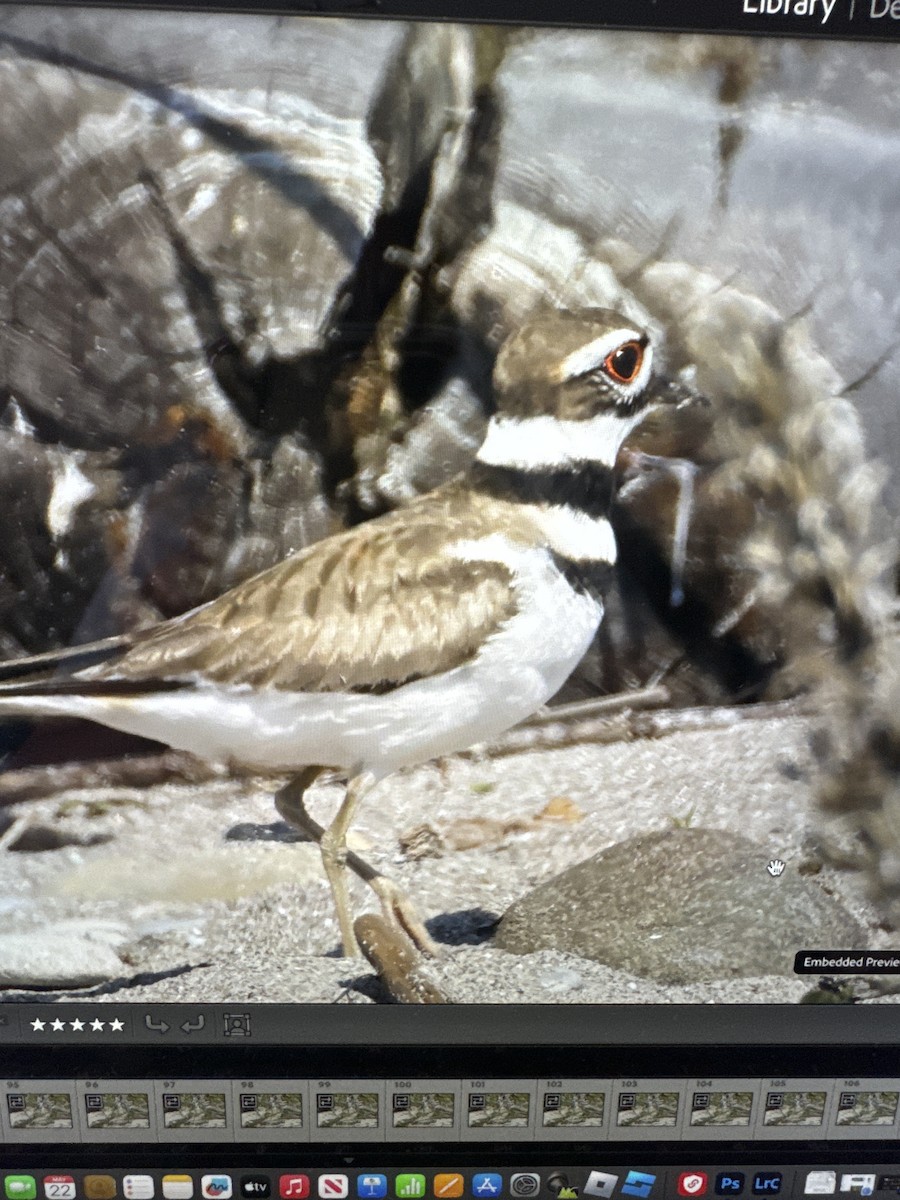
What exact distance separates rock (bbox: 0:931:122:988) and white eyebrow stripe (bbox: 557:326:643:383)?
0.79m

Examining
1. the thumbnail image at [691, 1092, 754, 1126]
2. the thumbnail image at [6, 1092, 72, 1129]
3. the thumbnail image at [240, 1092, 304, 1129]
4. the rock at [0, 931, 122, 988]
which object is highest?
the rock at [0, 931, 122, 988]

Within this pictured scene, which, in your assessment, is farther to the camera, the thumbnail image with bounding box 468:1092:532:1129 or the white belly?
the thumbnail image with bounding box 468:1092:532:1129

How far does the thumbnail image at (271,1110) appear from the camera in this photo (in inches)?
38.1

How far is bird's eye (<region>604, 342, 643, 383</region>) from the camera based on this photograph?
0.85 meters

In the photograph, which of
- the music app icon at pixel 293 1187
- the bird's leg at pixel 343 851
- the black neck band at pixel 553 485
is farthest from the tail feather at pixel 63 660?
the music app icon at pixel 293 1187

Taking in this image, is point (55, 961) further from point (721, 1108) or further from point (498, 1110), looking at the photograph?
point (721, 1108)

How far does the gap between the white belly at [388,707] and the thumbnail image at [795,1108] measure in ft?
1.83

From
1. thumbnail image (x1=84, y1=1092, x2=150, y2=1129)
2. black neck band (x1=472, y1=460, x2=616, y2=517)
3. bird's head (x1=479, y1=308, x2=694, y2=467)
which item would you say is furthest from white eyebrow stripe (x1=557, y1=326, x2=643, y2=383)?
thumbnail image (x1=84, y1=1092, x2=150, y2=1129)

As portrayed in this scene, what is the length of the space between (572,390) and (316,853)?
56 centimetres

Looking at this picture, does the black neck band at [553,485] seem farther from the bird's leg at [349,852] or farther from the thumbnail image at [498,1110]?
the thumbnail image at [498,1110]

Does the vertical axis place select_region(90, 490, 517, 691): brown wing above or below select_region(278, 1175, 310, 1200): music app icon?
above

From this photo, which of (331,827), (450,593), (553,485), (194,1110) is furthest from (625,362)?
(194,1110)

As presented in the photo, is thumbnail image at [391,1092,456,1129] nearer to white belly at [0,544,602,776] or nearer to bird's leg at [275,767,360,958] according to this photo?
bird's leg at [275,767,360,958]

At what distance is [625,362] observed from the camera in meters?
0.85
